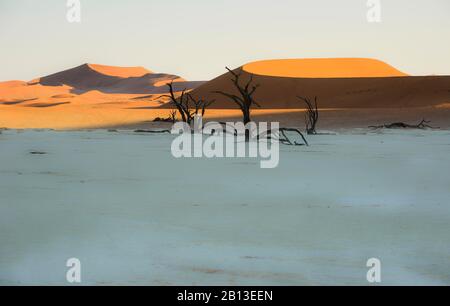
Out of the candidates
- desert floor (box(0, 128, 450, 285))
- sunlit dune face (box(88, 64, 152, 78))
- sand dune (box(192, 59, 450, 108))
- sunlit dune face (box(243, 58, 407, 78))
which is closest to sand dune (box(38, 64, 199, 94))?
sunlit dune face (box(88, 64, 152, 78))

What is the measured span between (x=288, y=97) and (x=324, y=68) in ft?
→ 58.2

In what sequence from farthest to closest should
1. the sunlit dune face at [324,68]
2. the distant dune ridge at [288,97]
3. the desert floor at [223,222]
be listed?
1. the sunlit dune face at [324,68]
2. the distant dune ridge at [288,97]
3. the desert floor at [223,222]

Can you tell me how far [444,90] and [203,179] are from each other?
49.5 m

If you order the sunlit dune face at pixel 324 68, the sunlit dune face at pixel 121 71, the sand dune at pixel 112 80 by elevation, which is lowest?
the sand dune at pixel 112 80

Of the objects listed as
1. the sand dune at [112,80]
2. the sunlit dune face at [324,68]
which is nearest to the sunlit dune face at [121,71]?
the sand dune at [112,80]

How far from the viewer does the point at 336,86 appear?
223 feet

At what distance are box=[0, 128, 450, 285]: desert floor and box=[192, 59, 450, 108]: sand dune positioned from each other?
41.2m

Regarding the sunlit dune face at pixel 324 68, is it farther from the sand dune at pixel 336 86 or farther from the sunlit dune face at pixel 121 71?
the sunlit dune face at pixel 121 71

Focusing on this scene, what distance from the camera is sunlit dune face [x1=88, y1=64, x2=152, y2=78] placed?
15150 cm

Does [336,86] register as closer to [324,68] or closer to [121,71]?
[324,68]

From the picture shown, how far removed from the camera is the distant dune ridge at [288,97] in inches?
1396

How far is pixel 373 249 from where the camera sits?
209 inches

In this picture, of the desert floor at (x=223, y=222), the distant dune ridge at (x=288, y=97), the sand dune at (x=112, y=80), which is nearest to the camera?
the desert floor at (x=223, y=222)

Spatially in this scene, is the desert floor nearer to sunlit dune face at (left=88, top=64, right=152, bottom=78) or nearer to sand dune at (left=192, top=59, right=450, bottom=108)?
sand dune at (left=192, top=59, right=450, bottom=108)
